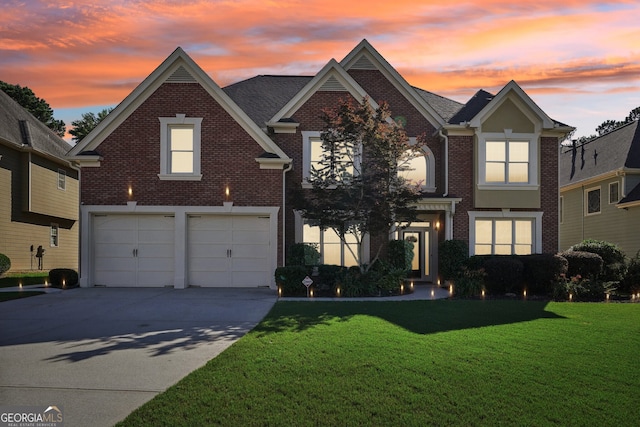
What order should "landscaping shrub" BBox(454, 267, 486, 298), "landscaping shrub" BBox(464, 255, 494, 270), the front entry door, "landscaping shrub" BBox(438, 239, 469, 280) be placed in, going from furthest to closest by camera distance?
the front entry door → "landscaping shrub" BBox(438, 239, 469, 280) → "landscaping shrub" BBox(464, 255, 494, 270) → "landscaping shrub" BBox(454, 267, 486, 298)

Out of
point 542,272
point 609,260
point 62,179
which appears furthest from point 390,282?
point 62,179

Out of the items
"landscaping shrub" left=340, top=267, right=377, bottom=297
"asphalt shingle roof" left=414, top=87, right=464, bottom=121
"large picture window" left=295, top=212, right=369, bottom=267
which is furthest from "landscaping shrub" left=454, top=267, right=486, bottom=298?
"asphalt shingle roof" left=414, top=87, right=464, bottom=121

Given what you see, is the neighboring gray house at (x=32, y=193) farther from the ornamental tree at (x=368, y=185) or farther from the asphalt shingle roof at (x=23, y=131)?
the ornamental tree at (x=368, y=185)

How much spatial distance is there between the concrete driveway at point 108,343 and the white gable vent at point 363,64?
10354mm

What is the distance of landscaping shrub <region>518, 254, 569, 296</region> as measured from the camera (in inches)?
620

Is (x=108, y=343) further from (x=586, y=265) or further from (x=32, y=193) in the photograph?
(x=32, y=193)

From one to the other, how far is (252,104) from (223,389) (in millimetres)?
17485

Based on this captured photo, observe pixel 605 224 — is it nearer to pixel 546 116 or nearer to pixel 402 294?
pixel 546 116

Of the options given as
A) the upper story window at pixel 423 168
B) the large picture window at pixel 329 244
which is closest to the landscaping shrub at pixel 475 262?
the large picture window at pixel 329 244

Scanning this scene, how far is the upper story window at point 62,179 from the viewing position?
28.9 metres

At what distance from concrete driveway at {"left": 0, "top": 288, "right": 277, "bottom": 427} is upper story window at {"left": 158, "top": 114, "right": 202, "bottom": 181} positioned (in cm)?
428

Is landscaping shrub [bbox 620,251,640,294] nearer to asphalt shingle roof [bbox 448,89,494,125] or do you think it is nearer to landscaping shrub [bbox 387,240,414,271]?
landscaping shrub [bbox 387,240,414,271]

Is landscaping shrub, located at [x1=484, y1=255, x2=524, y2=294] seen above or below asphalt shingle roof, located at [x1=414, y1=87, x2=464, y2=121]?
below

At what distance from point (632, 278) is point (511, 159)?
5.82m
